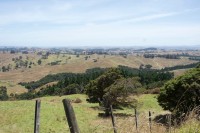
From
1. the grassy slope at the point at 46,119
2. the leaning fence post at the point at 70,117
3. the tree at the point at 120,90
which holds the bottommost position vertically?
the grassy slope at the point at 46,119

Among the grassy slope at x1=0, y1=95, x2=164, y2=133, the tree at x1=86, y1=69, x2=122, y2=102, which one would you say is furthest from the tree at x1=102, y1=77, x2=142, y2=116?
the grassy slope at x1=0, y1=95, x2=164, y2=133

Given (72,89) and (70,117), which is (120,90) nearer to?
(70,117)

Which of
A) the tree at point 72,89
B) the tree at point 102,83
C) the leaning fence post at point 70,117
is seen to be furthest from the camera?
the tree at point 72,89

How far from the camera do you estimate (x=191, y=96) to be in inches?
1164

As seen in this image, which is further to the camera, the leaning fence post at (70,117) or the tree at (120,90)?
the tree at (120,90)

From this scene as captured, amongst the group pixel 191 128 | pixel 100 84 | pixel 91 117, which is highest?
pixel 191 128

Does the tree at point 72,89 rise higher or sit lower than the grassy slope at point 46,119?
lower

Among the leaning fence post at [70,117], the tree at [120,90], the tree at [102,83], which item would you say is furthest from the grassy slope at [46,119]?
the leaning fence post at [70,117]

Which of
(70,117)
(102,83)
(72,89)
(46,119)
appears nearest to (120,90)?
(102,83)

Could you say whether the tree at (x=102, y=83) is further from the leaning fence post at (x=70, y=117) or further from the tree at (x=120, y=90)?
the leaning fence post at (x=70, y=117)

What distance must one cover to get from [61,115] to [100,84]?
7.91 meters

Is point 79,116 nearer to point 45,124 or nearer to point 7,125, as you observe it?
point 45,124

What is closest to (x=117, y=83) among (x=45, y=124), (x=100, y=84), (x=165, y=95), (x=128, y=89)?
(x=128, y=89)

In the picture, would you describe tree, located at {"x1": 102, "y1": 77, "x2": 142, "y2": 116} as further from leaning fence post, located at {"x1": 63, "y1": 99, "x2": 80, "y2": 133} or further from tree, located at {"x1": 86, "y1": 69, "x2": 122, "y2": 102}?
leaning fence post, located at {"x1": 63, "y1": 99, "x2": 80, "y2": 133}
